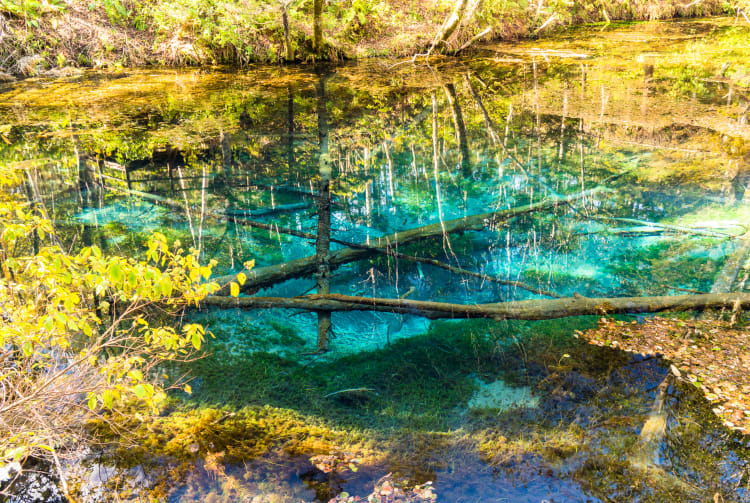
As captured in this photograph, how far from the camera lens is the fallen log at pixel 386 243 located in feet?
17.5

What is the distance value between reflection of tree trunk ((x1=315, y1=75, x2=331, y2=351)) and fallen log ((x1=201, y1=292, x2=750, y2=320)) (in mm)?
193

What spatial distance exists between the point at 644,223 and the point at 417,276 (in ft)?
10.9

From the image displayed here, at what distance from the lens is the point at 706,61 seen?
15195 mm

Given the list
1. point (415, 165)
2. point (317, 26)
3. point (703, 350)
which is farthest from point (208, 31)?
point (703, 350)

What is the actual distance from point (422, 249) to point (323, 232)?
1.28m

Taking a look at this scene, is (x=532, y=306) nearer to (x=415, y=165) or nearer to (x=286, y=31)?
(x=415, y=165)

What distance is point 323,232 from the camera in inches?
235

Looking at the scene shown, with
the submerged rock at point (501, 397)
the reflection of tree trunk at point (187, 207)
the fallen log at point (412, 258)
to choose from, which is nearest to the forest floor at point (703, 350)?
the fallen log at point (412, 258)

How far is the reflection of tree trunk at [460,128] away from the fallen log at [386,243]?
1.73m

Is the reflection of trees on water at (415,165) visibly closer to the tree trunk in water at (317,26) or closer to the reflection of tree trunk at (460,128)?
the reflection of tree trunk at (460,128)

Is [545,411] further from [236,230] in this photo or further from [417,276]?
[236,230]

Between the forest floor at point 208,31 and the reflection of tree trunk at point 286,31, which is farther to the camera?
the forest floor at point 208,31

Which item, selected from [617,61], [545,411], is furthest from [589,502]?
[617,61]

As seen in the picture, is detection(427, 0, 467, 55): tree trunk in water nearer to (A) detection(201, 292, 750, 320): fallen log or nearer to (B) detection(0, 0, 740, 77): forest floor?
(B) detection(0, 0, 740, 77): forest floor
